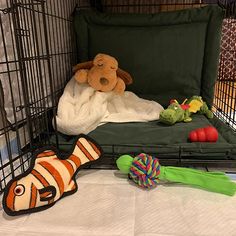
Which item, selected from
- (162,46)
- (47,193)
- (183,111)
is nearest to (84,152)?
(47,193)

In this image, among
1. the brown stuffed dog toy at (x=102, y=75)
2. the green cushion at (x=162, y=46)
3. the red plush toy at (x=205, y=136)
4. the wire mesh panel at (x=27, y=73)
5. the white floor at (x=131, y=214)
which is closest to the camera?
the white floor at (x=131, y=214)

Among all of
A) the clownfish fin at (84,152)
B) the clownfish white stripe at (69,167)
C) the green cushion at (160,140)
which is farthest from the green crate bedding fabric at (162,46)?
the clownfish white stripe at (69,167)

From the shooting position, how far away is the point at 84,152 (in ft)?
3.55

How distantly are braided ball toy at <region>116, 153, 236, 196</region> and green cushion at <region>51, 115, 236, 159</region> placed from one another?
11cm

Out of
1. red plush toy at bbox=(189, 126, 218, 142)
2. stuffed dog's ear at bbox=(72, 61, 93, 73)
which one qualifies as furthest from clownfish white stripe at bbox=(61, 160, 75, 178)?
stuffed dog's ear at bbox=(72, 61, 93, 73)

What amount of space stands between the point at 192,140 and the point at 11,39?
90cm

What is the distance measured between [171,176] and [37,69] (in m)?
0.78

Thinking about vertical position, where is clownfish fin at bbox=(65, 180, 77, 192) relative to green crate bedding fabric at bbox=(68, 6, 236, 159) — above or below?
below

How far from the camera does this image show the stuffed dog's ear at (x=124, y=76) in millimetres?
1576

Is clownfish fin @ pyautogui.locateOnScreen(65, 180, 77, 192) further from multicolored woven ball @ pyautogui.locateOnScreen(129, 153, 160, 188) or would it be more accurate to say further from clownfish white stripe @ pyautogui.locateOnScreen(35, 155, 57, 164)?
multicolored woven ball @ pyautogui.locateOnScreen(129, 153, 160, 188)

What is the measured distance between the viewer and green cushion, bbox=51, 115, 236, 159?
1.10 m

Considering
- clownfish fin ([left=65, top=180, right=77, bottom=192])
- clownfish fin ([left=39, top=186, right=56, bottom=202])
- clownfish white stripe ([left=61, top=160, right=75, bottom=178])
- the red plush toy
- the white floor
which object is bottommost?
the white floor

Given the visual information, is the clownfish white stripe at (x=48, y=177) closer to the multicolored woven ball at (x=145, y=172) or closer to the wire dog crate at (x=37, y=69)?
the wire dog crate at (x=37, y=69)

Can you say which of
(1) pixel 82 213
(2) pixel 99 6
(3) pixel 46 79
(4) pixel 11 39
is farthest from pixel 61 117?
(2) pixel 99 6
